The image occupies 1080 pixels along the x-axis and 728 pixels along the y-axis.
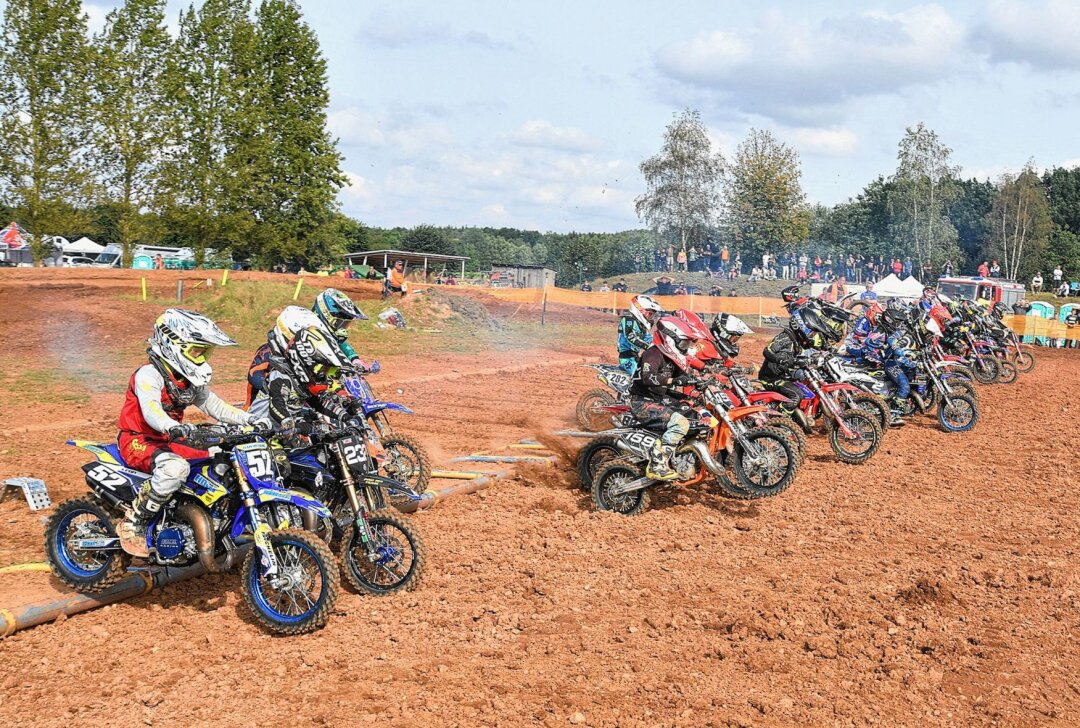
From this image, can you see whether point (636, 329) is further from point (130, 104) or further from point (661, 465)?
point (130, 104)

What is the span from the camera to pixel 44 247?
29.9 meters

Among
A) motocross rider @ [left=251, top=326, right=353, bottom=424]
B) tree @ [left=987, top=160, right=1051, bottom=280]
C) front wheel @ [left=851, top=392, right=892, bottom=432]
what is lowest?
front wheel @ [left=851, top=392, right=892, bottom=432]

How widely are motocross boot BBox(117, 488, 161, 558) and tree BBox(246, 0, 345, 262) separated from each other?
37.7 metres

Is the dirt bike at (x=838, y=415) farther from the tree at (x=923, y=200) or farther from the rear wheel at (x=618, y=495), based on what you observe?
the tree at (x=923, y=200)

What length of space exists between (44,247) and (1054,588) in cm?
3164

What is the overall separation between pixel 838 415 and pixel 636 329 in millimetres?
2959

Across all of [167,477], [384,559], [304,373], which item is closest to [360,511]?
[384,559]

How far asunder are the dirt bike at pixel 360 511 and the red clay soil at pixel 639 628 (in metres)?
0.23

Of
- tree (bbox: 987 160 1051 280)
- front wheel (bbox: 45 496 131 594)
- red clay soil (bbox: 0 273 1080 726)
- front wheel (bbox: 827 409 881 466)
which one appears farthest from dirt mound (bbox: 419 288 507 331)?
tree (bbox: 987 160 1051 280)

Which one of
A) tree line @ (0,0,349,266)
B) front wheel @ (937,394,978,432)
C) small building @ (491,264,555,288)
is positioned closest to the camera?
front wheel @ (937,394,978,432)

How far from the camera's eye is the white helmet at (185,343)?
5.93 m

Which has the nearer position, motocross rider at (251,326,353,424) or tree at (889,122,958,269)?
motocross rider at (251,326,353,424)

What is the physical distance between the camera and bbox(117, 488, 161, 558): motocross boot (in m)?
6.01

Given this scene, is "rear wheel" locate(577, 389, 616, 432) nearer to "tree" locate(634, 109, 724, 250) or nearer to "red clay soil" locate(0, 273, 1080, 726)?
"red clay soil" locate(0, 273, 1080, 726)
